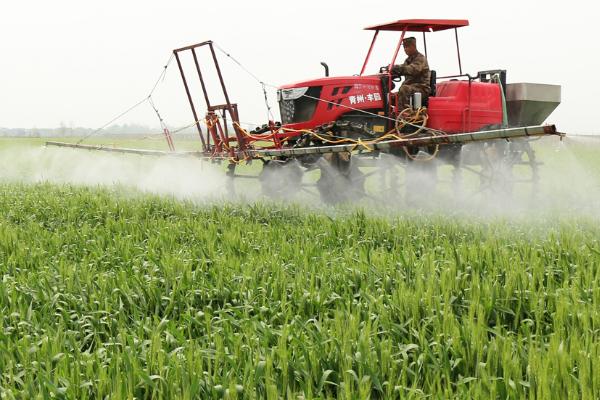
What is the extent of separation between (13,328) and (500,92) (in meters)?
10.7

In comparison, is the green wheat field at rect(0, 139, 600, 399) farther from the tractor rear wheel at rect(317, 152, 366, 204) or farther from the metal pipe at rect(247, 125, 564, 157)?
the tractor rear wheel at rect(317, 152, 366, 204)

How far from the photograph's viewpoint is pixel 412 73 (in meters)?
11.5

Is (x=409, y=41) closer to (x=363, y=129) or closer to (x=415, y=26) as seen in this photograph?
(x=415, y=26)

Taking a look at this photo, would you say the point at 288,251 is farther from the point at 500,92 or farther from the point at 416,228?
the point at 500,92

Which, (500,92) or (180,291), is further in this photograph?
(500,92)

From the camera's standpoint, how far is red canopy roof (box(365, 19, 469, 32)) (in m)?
11.2

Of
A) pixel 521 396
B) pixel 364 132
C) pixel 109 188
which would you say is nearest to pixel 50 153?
pixel 109 188

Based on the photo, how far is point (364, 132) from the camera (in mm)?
11594

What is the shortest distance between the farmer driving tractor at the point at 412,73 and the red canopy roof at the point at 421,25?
0.87ft

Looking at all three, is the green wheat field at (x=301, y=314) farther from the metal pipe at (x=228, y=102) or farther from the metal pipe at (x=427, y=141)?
the metal pipe at (x=228, y=102)

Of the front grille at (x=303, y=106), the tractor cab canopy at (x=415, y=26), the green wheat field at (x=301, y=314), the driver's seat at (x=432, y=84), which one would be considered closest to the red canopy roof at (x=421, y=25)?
the tractor cab canopy at (x=415, y=26)

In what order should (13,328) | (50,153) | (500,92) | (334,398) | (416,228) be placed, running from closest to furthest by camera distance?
1. (334,398)
2. (13,328)
3. (416,228)
4. (500,92)
5. (50,153)

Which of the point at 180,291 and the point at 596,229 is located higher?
the point at 180,291

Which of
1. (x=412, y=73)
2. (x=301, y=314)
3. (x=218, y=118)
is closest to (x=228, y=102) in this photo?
(x=218, y=118)
